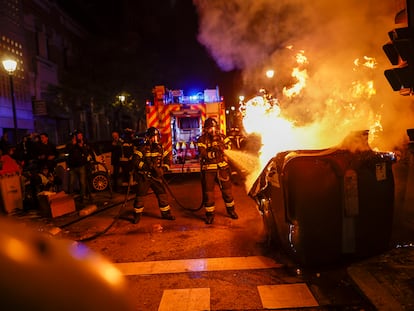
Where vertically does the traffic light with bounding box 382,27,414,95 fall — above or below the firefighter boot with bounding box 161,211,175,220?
above

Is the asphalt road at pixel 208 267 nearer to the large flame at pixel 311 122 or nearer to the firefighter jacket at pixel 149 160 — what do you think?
the firefighter jacket at pixel 149 160

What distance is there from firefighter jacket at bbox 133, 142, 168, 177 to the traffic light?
474cm

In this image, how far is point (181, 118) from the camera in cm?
1254

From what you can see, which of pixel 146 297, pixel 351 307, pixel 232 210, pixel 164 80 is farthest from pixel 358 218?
pixel 164 80

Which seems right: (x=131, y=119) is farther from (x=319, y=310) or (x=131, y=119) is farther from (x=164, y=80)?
(x=319, y=310)

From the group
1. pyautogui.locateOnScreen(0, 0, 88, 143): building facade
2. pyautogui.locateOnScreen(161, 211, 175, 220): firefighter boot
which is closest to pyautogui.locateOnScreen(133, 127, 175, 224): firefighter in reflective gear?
pyautogui.locateOnScreen(161, 211, 175, 220): firefighter boot

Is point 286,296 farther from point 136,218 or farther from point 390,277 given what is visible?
point 136,218

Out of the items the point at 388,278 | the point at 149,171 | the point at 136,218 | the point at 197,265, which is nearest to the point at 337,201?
the point at 388,278

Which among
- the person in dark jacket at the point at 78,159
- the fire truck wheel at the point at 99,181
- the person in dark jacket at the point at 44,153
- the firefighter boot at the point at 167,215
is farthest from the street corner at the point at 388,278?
the fire truck wheel at the point at 99,181

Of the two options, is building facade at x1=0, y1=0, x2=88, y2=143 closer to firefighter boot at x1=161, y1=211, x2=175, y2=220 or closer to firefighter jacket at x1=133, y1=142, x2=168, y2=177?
firefighter jacket at x1=133, y1=142, x2=168, y2=177

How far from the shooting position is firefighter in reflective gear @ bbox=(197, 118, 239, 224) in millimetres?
7664

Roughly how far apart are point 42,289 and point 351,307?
11.9ft

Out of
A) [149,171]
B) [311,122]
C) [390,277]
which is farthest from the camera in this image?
[311,122]

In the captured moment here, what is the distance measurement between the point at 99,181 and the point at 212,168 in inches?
214
